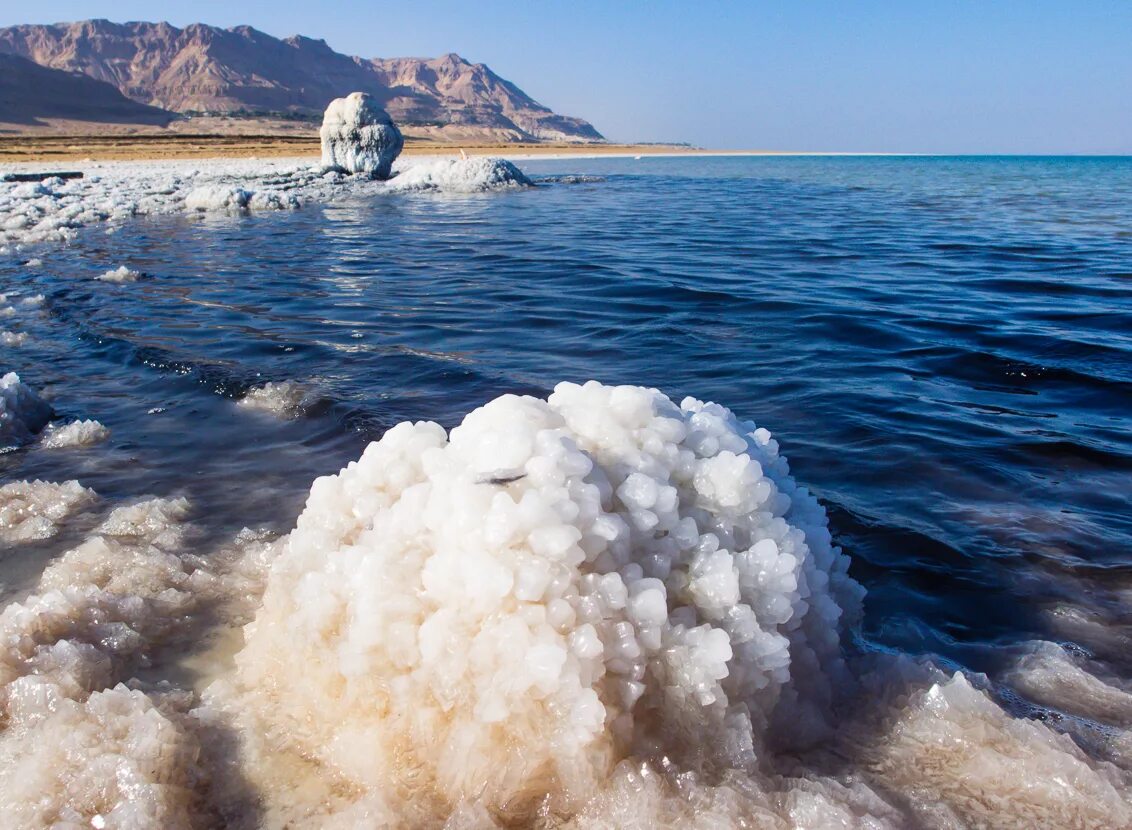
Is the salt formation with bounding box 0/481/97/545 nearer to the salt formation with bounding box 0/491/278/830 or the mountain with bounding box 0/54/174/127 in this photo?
the salt formation with bounding box 0/491/278/830

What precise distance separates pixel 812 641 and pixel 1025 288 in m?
8.79

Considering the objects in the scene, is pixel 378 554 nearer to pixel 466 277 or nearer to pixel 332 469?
pixel 332 469

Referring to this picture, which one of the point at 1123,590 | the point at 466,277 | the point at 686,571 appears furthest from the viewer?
the point at 466,277

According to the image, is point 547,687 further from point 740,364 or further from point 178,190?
point 178,190

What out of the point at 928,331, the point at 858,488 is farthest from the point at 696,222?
the point at 858,488

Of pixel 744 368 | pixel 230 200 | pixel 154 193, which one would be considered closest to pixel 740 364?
pixel 744 368

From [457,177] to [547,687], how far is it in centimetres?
2962

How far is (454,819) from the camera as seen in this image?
1.88 meters

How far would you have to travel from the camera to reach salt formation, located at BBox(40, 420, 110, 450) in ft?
15.9

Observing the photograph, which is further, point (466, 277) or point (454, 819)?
point (466, 277)

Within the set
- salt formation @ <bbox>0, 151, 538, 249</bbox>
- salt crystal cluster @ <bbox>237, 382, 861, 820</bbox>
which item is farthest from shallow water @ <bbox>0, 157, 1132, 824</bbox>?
salt formation @ <bbox>0, 151, 538, 249</bbox>

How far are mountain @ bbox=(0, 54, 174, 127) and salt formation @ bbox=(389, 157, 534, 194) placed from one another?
84446 mm

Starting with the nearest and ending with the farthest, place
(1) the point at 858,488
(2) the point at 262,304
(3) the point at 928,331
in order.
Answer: (1) the point at 858,488 < (3) the point at 928,331 < (2) the point at 262,304

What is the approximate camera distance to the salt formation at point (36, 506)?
3.59 metres
